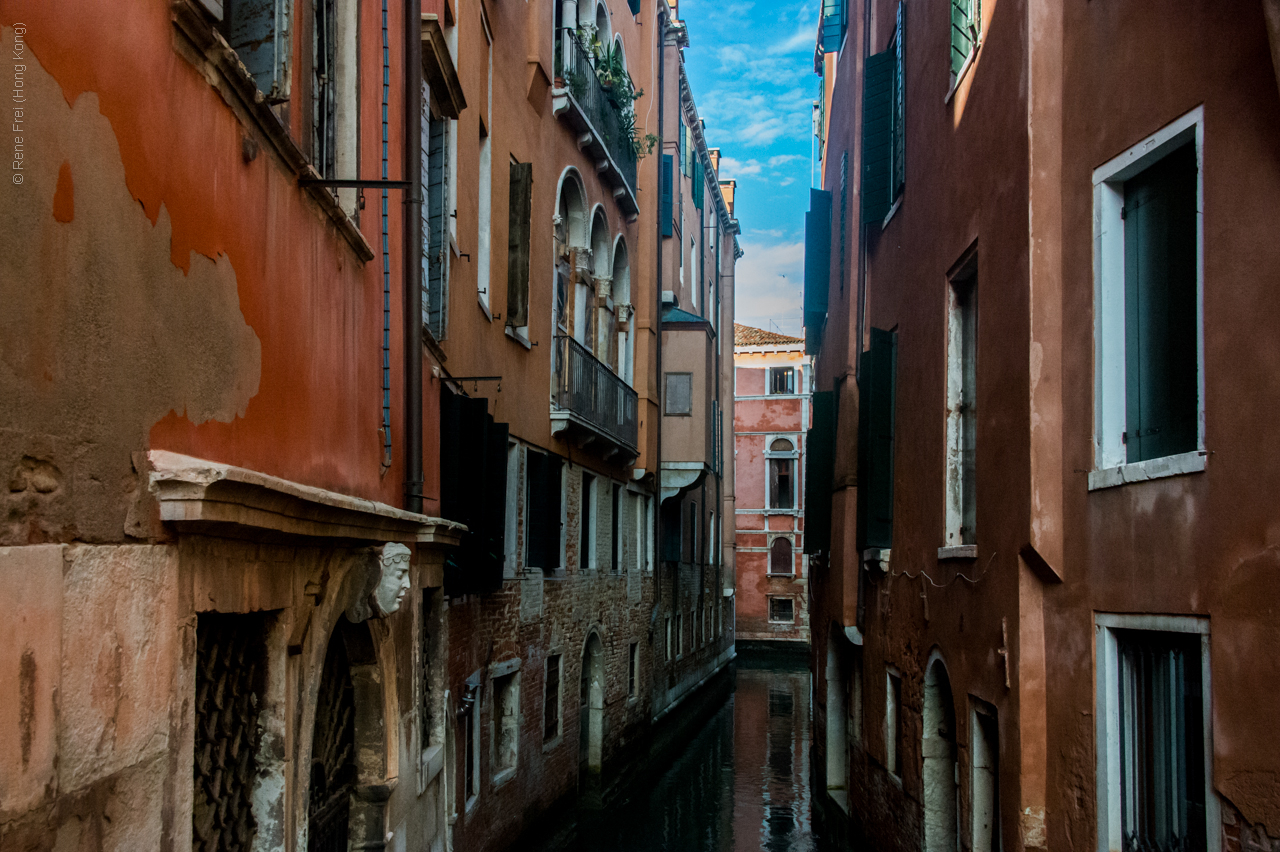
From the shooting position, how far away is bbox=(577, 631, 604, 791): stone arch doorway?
14.3m

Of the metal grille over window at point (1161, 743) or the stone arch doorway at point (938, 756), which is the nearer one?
the metal grille over window at point (1161, 743)

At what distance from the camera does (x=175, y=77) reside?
10.4 ft

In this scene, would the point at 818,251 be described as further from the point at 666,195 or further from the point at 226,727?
the point at 226,727

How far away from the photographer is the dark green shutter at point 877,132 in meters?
10.7

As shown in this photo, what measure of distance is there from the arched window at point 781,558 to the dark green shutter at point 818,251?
21.6m

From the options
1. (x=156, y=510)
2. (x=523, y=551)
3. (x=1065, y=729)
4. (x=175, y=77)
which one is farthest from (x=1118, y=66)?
(x=523, y=551)

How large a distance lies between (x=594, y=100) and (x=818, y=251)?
4.25m

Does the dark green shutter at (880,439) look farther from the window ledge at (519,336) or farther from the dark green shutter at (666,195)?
the dark green shutter at (666,195)

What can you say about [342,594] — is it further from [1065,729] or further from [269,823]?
[1065,729]

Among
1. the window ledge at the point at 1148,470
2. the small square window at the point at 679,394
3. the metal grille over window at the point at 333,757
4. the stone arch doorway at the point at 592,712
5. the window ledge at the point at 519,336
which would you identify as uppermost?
the small square window at the point at 679,394

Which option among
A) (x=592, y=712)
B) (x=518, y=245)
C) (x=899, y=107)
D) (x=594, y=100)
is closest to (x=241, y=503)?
(x=518, y=245)

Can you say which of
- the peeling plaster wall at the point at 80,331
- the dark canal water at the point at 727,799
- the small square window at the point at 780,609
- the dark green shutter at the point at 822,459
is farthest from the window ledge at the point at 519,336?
the small square window at the point at 780,609

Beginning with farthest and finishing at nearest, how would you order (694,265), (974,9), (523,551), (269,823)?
(694,265) → (523,551) → (974,9) → (269,823)

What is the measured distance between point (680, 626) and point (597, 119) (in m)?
11.3
